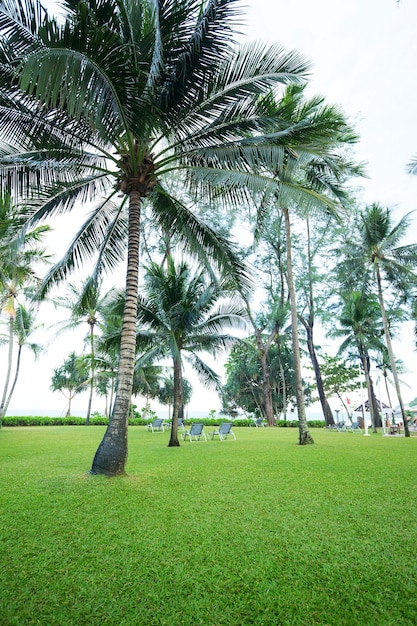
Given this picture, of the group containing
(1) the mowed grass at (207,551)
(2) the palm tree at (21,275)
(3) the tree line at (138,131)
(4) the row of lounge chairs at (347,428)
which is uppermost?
(2) the palm tree at (21,275)

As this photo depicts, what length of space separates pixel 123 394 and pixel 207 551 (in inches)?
136

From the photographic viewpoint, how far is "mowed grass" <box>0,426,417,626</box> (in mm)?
2363

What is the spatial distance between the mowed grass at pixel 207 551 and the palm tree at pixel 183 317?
22.9 feet

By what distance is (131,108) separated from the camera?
567 cm

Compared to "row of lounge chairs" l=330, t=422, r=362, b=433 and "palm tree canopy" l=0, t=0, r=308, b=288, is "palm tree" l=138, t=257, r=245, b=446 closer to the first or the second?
"palm tree canopy" l=0, t=0, r=308, b=288

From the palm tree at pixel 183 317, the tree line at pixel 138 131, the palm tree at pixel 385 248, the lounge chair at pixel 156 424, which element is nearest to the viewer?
the tree line at pixel 138 131

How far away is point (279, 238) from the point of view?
24.2m

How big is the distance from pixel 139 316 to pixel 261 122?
790cm

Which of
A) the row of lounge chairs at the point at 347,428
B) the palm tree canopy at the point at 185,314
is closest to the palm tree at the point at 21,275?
the palm tree canopy at the point at 185,314

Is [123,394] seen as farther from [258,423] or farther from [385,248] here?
[258,423]

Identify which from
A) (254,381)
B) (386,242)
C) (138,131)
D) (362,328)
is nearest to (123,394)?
(138,131)

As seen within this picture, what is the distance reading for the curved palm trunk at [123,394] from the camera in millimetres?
5969

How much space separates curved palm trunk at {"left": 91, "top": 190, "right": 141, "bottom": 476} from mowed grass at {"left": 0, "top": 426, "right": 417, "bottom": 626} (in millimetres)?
317

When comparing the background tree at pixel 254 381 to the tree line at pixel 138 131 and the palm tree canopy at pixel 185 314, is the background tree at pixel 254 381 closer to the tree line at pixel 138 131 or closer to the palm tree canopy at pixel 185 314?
the palm tree canopy at pixel 185 314
